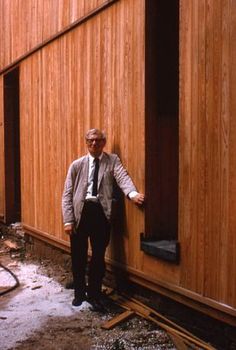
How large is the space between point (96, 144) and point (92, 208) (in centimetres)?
77

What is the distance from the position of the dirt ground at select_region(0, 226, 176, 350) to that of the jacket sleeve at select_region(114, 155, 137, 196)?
1438 millimetres

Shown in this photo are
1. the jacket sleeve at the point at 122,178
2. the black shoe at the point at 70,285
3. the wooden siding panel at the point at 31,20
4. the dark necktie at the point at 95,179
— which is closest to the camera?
the jacket sleeve at the point at 122,178

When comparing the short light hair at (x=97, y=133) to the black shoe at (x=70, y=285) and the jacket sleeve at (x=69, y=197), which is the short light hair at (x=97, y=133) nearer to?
the jacket sleeve at (x=69, y=197)

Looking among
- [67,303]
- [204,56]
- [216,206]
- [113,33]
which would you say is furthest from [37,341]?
[113,33]

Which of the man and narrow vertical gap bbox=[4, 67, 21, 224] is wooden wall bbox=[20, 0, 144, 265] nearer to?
the man

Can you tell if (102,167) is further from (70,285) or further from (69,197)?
(70,285)

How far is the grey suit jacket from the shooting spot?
19.3 feet

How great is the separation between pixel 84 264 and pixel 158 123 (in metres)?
1.96

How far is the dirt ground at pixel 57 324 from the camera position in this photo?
4891mm

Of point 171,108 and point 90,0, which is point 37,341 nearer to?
point 171,108

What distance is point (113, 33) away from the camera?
6.17 metres

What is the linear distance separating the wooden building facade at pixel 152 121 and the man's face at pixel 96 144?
0.28 m

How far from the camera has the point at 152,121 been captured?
5617mm

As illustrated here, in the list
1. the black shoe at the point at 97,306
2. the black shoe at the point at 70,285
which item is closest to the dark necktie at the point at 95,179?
the black shoe at the point at 97,306
